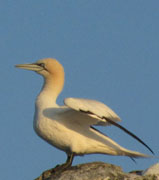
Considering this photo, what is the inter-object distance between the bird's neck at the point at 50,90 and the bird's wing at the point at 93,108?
1088 millimetres

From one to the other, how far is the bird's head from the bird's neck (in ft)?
0.39

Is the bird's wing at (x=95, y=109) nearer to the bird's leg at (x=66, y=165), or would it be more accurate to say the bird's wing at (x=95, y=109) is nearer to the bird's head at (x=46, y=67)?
the bird's leg at (x=66, y=165)

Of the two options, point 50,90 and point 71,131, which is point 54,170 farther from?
point 50,90

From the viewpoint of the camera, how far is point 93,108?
438 inches

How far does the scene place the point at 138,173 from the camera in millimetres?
11406

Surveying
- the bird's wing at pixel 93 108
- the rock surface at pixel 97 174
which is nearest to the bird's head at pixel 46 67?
the bird's wing at pixel 93 108

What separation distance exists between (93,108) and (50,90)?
160 centimetres

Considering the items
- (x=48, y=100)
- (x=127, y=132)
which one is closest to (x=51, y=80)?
(x=48, y=100)

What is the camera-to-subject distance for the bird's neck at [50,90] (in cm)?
1223

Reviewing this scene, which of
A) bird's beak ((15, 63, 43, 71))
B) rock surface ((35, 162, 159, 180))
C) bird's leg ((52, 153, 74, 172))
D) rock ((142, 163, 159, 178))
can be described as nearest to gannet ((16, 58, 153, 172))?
bird's leg ((52, 153, 74, 172))

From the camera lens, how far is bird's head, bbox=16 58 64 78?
41.8 ft

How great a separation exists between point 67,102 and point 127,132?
1096 mm

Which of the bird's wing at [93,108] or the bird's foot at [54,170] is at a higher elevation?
the bird's wing at [93,108]

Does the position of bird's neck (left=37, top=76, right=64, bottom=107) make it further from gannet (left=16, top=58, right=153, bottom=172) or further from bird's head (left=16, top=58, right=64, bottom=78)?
bird's head (left=16, top=58, right=64, bottom=78)
